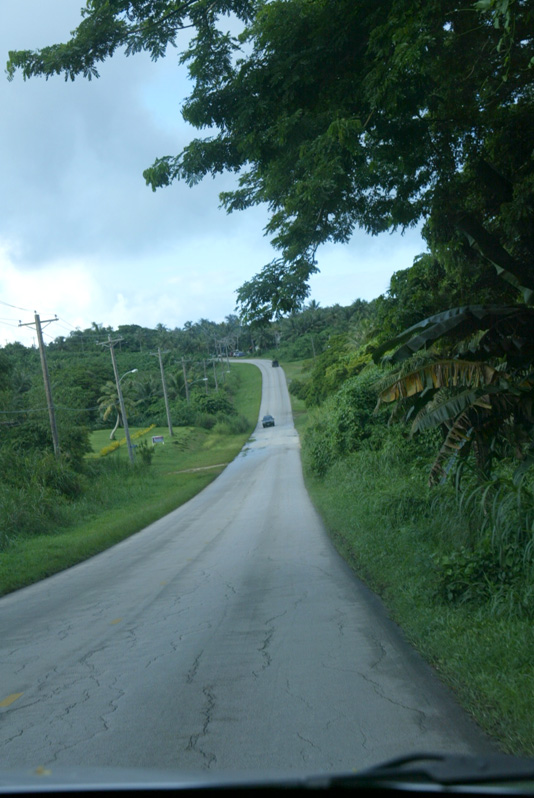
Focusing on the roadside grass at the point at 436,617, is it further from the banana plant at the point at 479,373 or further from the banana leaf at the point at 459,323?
the banana leaf at the point at 459,323

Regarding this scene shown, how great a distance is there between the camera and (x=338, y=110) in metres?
8.97

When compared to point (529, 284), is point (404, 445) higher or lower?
lower

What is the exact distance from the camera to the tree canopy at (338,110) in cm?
888

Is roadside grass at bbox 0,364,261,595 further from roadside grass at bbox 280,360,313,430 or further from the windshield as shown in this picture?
roadside grass at bbox 280,360,313,430

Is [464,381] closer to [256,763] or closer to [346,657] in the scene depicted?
[346,657]

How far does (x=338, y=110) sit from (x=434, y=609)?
241 inches

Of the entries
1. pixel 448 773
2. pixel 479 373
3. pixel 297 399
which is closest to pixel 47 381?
pixel 479 373

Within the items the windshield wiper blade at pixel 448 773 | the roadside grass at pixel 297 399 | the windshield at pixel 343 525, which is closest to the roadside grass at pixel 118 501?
the windshield at pixel 343 525

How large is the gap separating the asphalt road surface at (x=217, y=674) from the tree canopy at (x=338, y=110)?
13.6 feet

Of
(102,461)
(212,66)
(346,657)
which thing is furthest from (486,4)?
(102,461)

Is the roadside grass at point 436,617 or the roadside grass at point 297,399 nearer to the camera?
the roadside grass at point 436,617

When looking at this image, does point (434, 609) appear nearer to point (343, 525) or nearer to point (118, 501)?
point (343, 525)

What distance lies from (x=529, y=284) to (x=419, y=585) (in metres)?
4.36

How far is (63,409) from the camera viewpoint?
39.6 m
